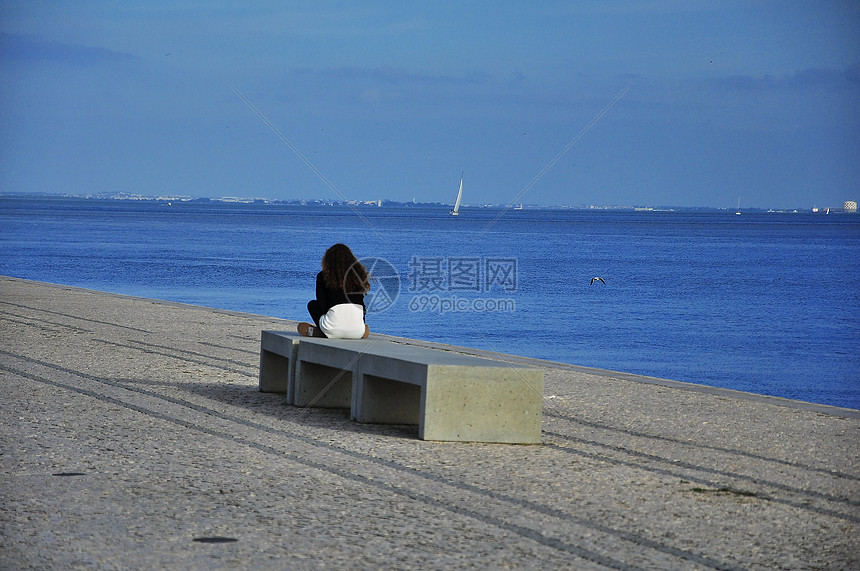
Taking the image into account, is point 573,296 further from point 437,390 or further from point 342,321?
point 437,390

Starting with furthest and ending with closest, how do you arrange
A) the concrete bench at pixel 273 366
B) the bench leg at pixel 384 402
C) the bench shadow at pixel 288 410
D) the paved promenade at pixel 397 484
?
the concrete bench at pixel 273 366
the bench leg at pixel 384 402
the bench shadow at pixel 288 410
the paved promenade at pixel 397 484

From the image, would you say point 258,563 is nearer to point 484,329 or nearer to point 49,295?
point 49,295

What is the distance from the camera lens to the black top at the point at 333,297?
8459 millimetres

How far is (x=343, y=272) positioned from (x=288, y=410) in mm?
1163

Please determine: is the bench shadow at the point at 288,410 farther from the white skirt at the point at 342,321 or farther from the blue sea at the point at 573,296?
the blue sea at the point at 573,296

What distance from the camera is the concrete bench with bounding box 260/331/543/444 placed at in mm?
6887

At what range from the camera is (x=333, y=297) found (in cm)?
849

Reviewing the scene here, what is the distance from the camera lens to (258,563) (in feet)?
13.6

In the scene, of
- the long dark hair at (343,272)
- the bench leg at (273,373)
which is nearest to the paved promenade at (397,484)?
the bench leg at (273,373)

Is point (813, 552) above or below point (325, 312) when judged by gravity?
below

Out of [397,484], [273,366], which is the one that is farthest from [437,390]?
[273,366]

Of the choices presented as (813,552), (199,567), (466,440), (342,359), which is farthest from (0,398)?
(813,552)

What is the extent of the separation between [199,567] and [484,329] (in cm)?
1997

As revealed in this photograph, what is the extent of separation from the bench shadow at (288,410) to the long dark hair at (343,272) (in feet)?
3.19
